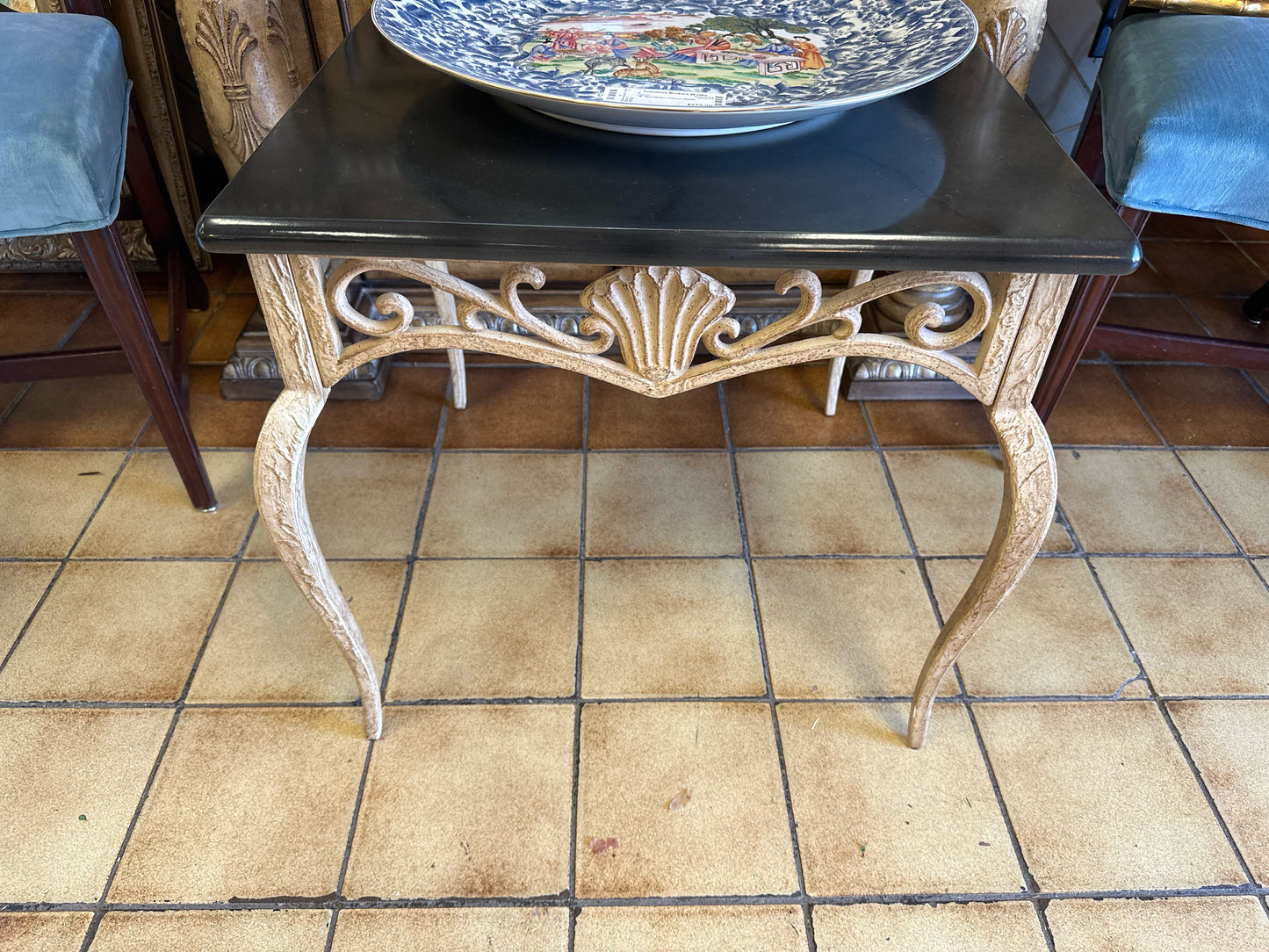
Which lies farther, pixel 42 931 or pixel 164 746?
pixel 164 746

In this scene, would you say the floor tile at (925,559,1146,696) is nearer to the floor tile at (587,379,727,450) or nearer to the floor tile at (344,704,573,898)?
the floor tile at (587,379,727,450)

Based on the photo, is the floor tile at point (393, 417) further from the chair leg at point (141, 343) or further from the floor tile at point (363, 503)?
the chair leg at point (141, 343)

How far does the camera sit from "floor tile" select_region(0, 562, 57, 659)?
1.08 m

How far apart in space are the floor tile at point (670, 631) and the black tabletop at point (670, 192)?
1.90 ft

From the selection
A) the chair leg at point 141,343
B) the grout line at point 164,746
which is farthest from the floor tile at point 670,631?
the chair leg at point 141,343

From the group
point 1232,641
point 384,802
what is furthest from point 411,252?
point 1232,641

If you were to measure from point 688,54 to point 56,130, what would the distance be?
0.65 metres

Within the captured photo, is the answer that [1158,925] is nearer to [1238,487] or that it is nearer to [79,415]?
[1238,487]

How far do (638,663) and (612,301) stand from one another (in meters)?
0.53

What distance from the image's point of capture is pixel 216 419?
1399mm

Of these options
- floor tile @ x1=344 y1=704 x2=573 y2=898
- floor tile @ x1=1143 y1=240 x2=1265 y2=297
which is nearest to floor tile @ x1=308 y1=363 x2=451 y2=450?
floor tile @ x1=344 y1=704 x2=573 y2=898

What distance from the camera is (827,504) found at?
4.14ft

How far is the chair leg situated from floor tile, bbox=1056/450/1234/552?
1259mm

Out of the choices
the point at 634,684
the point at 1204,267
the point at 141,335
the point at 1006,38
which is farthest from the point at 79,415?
the point at 1204,267
